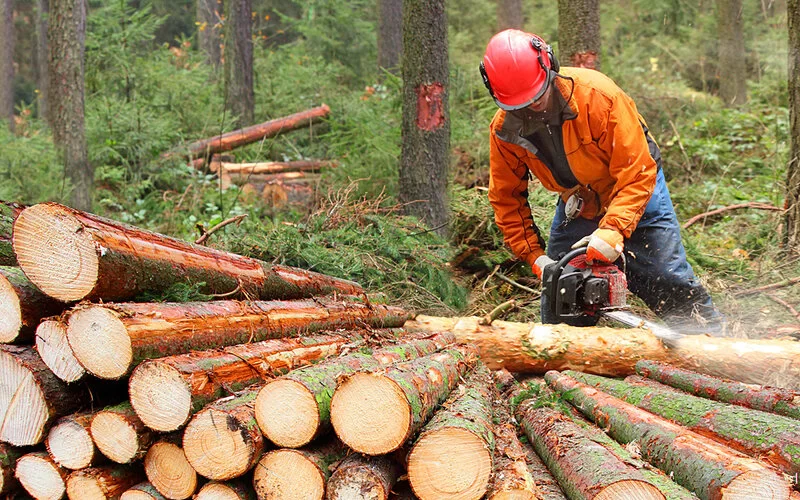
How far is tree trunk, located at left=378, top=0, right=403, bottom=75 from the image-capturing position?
1353cm

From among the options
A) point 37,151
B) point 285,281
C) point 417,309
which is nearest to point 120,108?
point 37,151

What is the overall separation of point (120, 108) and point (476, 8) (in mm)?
11050

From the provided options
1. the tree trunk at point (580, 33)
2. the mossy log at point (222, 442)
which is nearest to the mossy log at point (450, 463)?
the mossy log at point (222, 442)

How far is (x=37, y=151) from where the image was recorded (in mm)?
8469

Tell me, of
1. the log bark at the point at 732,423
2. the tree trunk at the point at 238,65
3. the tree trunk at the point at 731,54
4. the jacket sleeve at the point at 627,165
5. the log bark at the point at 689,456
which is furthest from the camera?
the tree trunk at the point at 731,54

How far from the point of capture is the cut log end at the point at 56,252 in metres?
2.38

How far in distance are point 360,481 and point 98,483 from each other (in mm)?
1078

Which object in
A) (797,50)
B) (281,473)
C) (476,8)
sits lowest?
(281,473)

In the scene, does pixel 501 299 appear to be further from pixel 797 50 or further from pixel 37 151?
pixel 37 151

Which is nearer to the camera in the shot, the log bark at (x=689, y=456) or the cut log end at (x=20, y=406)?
the log bark at (x=689, y=456)

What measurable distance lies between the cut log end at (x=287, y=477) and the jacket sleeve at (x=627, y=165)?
2526 mm

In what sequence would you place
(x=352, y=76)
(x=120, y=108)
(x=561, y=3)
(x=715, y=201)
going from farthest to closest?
(x=352, y=76) < (x=120, y=108) < (x=715, y=201) < (x=561, y=3)

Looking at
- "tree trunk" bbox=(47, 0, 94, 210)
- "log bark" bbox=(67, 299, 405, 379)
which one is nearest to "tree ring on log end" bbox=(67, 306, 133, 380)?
"log bark" bbox=(67, 299, 405, 379)

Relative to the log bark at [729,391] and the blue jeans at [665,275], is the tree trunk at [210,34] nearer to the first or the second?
the blue jeans at [665,275]
